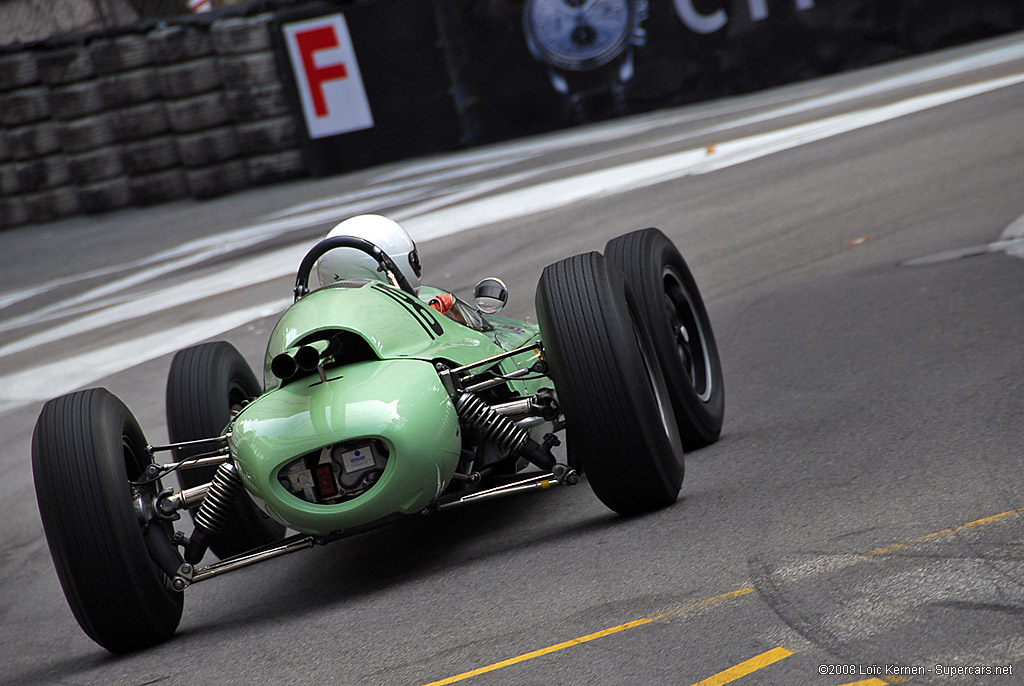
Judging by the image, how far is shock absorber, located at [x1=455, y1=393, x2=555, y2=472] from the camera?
182 inches

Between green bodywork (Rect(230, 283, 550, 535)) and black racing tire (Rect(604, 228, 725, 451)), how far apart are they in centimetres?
112

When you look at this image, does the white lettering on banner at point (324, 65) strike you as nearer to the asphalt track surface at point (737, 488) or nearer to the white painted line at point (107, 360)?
the asphalt track surface at point (737, 488)

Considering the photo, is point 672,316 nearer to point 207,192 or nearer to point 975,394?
point 975,394

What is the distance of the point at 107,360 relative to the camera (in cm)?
1056

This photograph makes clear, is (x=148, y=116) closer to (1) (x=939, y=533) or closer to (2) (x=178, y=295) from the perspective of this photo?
(2) (x=178, y=295)

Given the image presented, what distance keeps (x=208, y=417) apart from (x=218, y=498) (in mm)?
933

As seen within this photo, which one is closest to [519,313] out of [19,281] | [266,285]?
[266,285]

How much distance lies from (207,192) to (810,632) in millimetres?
17698

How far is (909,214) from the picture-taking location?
32.4 ft

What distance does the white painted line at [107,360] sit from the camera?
9.96m

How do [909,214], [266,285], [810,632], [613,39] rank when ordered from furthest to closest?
[613,39]
[266,285]
[909,214]
[810,632]

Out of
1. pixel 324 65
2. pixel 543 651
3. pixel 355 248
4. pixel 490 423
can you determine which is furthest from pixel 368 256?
pixel 324 65

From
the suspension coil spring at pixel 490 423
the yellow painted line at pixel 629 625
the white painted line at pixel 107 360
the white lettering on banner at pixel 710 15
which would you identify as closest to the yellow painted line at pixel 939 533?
the yellow painted line at pixel 629 625

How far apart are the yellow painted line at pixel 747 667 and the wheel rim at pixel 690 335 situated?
2.81 m
